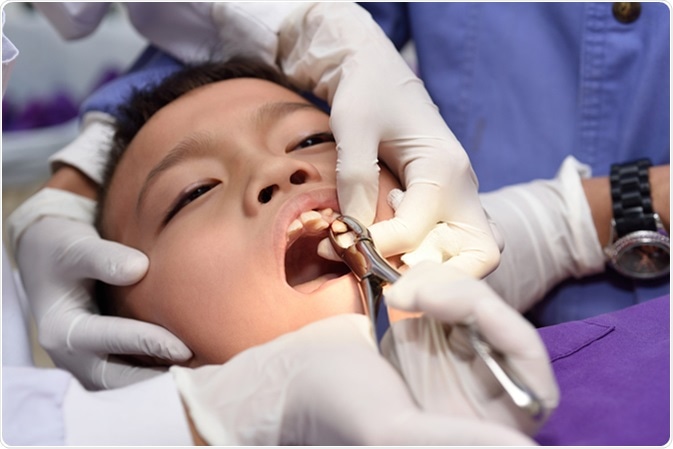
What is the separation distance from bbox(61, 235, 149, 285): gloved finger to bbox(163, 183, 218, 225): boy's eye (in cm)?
7

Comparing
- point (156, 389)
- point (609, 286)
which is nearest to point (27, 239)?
point (156, 389)

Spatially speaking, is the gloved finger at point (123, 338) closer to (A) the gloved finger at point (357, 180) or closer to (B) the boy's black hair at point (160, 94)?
(B) the boy's black hair at point (160, 94)

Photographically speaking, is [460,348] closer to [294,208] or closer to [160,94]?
[294,208]

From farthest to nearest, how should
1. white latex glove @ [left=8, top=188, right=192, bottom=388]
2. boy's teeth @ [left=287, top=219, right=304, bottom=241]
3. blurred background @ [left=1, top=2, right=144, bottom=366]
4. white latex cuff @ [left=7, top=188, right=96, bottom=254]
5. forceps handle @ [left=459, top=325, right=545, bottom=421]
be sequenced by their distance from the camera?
blurred background @ [left=1, top=2, right=144, bottom=366]
white latex cuff @ [left=7, top=188, right=96, bottom=254]
white latex glove @ [left=8, top=188, right=192, bottom=388]
boy's teeth @ [left=287, top=219, right=304, bottom=241]
forceps handle @ [left=459, top=325, right=545, bottom=421]

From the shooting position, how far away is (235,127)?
100cm

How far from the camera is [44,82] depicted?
8.96 ft

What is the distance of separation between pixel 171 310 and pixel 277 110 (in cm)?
32

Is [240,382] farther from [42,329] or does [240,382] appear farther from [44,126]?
[44,126]

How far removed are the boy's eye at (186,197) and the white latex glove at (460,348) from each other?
0.40 meters

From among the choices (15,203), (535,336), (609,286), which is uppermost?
(535,336)

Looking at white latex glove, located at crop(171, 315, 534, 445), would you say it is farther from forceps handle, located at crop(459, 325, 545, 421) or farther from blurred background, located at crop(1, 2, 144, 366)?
blurred background, located at crop(1, 2, 144, 366)

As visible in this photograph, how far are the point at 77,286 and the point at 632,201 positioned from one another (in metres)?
0.90

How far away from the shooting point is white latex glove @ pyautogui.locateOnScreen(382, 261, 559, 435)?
1.95 ft

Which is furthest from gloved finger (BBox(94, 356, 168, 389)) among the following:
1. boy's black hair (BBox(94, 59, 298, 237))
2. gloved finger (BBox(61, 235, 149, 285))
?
boy's black hair (BBox(94, 59, 298, 237))
